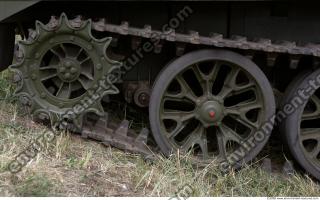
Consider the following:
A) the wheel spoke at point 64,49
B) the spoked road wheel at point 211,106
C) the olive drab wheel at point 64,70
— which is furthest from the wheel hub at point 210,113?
the wheel spoke at point 64,49

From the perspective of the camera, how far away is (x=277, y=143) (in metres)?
Result: 4.79

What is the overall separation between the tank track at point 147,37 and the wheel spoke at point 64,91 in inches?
11.1

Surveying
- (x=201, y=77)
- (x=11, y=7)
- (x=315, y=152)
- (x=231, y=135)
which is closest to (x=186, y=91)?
(x=201, y=77)

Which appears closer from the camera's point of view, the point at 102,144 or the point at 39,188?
the point at 39,188

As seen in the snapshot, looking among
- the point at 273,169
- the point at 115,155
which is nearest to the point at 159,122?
the point at 115,155

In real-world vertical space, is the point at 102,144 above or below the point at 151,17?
below

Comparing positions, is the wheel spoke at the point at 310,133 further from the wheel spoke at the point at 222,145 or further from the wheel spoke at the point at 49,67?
the wheel spoke at the point at 49,67

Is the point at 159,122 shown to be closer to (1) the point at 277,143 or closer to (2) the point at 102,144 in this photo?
(2) the point at 102,144

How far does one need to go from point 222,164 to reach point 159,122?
0.61m

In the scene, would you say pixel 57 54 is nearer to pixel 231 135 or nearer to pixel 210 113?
pixel 210 113

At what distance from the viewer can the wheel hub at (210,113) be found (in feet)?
13.0

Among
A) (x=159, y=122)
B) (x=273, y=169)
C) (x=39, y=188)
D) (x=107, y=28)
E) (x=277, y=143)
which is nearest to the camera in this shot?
(x=39, y=188)

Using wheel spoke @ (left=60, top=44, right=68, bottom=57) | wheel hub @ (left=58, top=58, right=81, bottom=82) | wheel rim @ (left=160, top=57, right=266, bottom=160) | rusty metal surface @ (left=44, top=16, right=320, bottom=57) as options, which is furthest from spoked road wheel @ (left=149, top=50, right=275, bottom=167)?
wheel spoke @ (left=60, top=44, right=68, bottom=57)

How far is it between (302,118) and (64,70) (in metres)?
1.91
